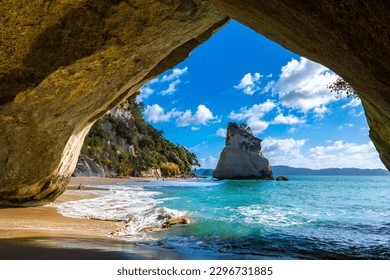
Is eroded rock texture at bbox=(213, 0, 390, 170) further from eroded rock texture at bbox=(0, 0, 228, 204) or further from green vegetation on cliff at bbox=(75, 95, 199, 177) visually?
green vegetation on cliff at bbox=(75, 95, 199, 177)

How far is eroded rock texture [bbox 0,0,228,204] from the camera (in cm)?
703

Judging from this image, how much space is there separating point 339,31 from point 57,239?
22.2 ft

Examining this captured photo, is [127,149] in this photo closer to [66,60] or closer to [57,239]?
[66,60]

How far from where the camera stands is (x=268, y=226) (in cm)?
1117

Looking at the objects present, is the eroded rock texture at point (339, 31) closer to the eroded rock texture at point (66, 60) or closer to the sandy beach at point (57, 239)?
the eroded rock texture at point (66, 60)

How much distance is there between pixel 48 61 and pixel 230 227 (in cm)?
796

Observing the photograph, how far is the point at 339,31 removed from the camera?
3551mm

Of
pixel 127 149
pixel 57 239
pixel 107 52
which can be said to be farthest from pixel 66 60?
pixel 127 149

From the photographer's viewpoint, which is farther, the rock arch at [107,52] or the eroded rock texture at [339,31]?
the rock arch at [107,52]

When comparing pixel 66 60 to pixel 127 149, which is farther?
pixel 127 149

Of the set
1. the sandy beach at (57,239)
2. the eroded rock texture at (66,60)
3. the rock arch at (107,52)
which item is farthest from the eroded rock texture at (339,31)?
the sandy beach at (57,239)

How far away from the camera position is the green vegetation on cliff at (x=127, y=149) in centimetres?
5497

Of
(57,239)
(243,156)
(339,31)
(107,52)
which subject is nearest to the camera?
(339,31)

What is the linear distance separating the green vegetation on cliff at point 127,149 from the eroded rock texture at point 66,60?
40.7 m
